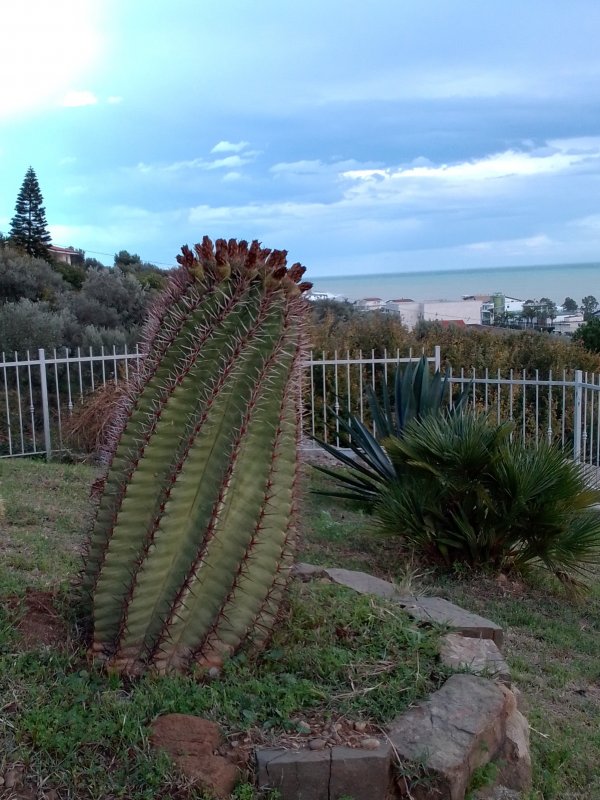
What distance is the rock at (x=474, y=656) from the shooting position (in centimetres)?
332

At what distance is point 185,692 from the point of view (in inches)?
114

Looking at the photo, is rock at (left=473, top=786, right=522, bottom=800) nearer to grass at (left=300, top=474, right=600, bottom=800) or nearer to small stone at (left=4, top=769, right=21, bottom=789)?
grass at (left=300, top=474, right=600, bottom=800)

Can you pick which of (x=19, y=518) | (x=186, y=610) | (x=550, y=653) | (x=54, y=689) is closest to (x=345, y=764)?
(x=186, y=610)

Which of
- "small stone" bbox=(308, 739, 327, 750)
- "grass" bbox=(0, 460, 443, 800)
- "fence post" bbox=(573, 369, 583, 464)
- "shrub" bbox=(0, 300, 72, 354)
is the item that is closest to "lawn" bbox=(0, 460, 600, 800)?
"grass" bbox=(0, 460, 443, 800)

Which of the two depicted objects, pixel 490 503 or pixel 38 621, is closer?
pixel 38 621

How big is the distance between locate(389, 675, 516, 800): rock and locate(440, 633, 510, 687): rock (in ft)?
0.42

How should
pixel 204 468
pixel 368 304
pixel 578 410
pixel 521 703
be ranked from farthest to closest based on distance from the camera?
1. pixel 368 304
2. pixel 578 410
3. pixel 521 703
4. pixel 204 468

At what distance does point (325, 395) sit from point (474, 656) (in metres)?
8.47

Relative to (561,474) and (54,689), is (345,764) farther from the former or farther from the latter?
(561,474)

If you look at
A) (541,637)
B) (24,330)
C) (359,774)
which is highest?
(24,330)

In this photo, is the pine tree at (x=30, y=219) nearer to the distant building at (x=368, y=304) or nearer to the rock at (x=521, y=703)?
the distant building at (x=368, y=304)

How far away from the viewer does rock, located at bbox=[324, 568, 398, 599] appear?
4.25 metres

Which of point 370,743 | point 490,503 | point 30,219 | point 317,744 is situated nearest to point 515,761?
point 370,743

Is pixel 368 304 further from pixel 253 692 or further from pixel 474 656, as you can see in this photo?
pixel 253 692
